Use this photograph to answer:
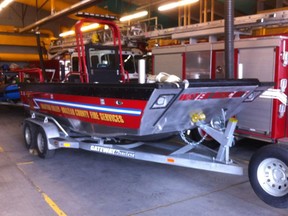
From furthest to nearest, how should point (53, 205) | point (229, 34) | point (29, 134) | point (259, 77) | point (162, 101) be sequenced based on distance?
point (29, 134)
point (259, 77)
point (229, 34)
point (53, 205)
point (162, 101)

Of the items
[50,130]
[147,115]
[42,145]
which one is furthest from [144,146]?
[147,115]

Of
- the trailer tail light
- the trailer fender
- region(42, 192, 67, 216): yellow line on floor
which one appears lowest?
region(42, 192, 67, 216): yellow line on floor

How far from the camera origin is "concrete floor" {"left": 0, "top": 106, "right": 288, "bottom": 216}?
3582 millimetres

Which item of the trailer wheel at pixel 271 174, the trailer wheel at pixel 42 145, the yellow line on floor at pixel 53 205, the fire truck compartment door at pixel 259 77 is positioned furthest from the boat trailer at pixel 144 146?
the fire truck compartment door at pixel 259 77

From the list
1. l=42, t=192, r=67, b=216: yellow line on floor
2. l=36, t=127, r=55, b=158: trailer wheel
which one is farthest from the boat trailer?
l=42, t=192, r=67, b=216: yellow line on floor

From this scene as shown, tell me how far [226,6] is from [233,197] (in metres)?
2.88

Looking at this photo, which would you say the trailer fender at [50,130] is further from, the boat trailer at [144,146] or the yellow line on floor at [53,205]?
the yellow line on floor at [53,205]

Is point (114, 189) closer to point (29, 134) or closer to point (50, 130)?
point (50, 130)

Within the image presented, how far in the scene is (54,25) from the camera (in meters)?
22.9

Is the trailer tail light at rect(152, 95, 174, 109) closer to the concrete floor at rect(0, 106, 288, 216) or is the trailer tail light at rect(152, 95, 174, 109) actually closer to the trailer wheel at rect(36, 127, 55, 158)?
the concrete floor at rect(0, 106, 288, 216)

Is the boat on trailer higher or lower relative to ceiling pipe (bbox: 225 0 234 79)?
lower

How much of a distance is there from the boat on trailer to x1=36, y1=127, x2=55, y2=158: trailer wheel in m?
0.02

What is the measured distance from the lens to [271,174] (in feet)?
11.5

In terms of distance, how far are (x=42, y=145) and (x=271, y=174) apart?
3.84m
